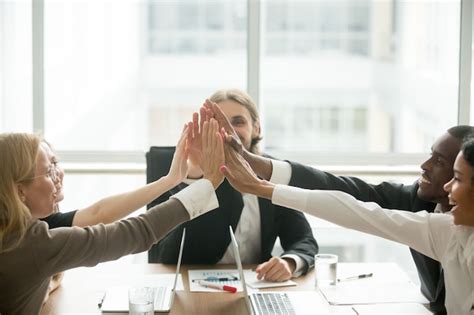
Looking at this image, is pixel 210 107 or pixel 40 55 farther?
pixel 40 55

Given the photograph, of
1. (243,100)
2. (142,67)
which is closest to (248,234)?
(243,100)

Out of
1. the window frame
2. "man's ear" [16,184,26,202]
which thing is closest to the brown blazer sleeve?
"man's ear" [16,184,26,202]

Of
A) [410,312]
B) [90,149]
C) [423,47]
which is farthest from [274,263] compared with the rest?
[423,47]

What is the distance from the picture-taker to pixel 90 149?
4898 millimetres

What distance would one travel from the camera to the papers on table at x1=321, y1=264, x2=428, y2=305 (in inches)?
101

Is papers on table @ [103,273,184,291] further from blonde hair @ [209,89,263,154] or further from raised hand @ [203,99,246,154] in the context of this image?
blonde hair @ [209,89,263,154]

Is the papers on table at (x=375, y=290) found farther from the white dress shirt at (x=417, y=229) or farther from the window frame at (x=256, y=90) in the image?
the window frame at (x=256, y=90)

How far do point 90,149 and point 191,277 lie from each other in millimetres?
2261

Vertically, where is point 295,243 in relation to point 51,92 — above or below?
below

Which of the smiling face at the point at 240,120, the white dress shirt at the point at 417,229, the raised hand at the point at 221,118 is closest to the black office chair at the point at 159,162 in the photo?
the smiling face at the point at 240,120

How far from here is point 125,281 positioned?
2783 millimetres

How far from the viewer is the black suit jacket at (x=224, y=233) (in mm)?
Result: 3148

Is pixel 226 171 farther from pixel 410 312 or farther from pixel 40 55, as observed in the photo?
pixel 40 55

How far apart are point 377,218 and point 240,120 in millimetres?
966
